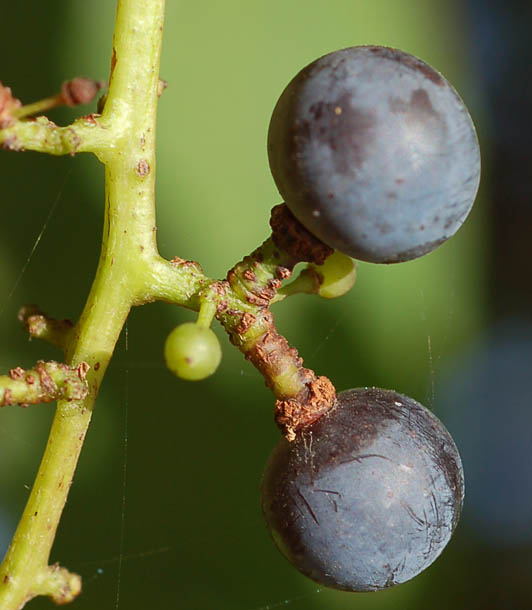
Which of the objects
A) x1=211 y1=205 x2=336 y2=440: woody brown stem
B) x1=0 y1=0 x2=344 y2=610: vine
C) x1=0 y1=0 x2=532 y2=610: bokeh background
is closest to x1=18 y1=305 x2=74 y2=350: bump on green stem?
x1=0 y1=0 x2=344 y2=610: vine

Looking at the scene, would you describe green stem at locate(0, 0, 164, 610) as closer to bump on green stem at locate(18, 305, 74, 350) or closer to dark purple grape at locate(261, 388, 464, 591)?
bump on green stem at locate(18, 305, 74, 350)

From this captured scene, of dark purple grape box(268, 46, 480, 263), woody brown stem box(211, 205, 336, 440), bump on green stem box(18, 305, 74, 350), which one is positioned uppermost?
dark purple grape box(268, 46, 480, 263)

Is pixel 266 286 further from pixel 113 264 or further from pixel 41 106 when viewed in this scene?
pixel 41 106

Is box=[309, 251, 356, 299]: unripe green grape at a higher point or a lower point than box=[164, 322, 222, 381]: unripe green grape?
higher

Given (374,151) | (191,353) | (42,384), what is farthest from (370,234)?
(42,384)

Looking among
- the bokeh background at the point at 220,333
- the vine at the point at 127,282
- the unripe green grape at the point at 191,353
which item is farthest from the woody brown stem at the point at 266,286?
the bokeh background at the point at 220,333

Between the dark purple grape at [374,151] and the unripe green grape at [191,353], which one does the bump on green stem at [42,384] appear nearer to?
the unripe green grape at [191,353]

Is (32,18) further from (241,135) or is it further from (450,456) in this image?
(450,456)
